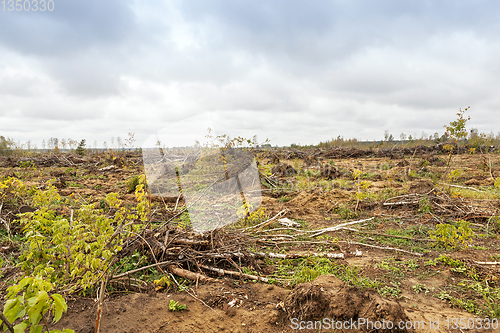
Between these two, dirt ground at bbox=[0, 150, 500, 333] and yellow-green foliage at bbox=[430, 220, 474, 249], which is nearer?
dirt ground at bbox=[0, 150, 500, 333]

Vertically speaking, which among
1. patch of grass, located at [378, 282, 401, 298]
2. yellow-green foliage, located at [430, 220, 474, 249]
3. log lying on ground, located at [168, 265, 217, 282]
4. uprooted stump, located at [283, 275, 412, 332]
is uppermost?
yellow-green foliage, located at [430, 220, 474, 249]

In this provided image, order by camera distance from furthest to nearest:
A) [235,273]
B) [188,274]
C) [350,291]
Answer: [235,273]
[188,274]
[350,291]

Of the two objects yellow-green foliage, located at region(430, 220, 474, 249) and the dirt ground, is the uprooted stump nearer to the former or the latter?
the dirt ground

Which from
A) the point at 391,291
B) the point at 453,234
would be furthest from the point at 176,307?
the point at 453,234

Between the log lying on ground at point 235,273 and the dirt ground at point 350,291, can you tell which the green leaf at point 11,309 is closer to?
the dirt ground at point 350,291

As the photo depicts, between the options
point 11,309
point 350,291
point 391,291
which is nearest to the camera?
point 11,309

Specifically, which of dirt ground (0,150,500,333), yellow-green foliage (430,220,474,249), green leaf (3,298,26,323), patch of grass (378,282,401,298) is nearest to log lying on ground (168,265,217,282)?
Result: dirt ground (0,150,500,333)

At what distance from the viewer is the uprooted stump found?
6.98ft

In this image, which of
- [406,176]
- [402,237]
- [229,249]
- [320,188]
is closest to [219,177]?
[320,188]

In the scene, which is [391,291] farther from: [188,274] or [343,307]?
[188,274]

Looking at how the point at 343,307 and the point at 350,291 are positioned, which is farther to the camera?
the point at 350,291

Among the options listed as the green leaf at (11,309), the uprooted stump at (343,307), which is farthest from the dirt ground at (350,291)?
the green leaf at (11,309)

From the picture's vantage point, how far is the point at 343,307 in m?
2.28

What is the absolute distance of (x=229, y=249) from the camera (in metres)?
3.58
